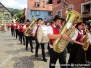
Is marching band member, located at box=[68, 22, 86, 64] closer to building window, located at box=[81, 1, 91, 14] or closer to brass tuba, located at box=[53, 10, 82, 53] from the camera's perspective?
brass tuba, located at box=[53, 10, 82, 53]

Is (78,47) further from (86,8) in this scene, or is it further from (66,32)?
(86,8)

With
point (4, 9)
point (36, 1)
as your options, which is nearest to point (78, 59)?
point (36, 1)

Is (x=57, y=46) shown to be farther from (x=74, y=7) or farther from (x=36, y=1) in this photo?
(x=36, y=1)

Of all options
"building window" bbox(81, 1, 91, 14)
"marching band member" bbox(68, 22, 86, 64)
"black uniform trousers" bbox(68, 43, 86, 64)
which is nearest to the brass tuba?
"marching band member" bbox(68, 22, 86, 64)

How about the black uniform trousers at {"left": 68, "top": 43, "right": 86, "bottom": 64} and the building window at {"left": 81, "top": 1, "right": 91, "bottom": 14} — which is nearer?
the black uniform trousers at {"left": 68, "top": 43, "right": 86, "bottom": 64}

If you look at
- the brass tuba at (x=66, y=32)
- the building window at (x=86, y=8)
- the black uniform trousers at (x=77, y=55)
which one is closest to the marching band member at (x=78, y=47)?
the black uniform trousers at (x=77, y=55)

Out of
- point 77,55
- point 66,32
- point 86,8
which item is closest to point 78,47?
point 77,55

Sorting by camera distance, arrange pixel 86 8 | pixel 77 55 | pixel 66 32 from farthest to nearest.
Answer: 1. pixel 86 8
2. pixel 77 55
3. pixel 66 32

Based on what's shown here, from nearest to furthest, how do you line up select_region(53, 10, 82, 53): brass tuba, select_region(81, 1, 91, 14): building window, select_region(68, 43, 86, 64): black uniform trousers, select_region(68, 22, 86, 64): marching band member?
Result: select_region(53, 10, 82, 53): brass tuba, select_region(68, 22, 86, 64): marching band member, select_region(68, 43, 86, 64): black uniform trousers, select_region(81, 1, 91, 14): building window

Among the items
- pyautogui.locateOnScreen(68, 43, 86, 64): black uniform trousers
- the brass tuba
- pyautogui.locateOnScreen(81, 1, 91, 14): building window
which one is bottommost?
pyautogui.locateOnScreen(68, 43, 86, 64): black uniform trousers

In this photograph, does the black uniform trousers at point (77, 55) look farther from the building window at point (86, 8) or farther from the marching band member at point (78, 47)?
the building window at point (86, 8)

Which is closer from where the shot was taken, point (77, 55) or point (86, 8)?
point (77, 55)

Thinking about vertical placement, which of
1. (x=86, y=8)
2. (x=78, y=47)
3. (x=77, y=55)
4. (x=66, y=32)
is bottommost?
(x=77, y=55)

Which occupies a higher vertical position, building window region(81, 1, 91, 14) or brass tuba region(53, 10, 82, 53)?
building window region(81, 1, 91, 14)
